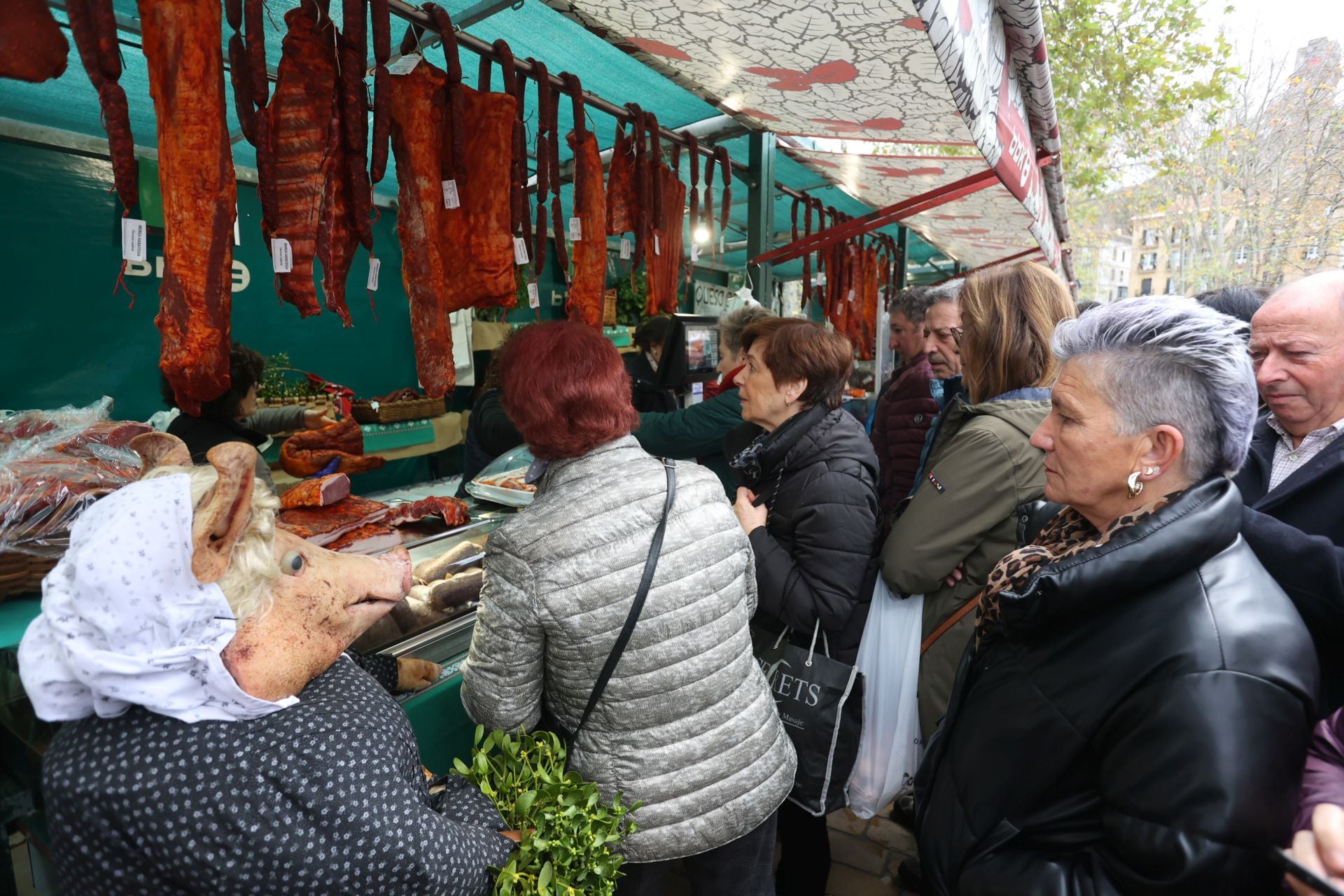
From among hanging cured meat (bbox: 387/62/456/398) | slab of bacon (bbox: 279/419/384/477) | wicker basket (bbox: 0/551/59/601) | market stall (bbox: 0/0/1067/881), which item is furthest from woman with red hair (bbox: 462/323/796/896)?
slab of bacon (bbox: 279/419/384/477)

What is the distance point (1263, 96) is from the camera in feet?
33.0

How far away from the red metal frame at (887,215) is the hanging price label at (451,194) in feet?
7.03

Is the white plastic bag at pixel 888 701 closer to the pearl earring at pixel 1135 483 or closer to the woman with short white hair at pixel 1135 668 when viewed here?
the woman with short white hair at pixel 1135 668

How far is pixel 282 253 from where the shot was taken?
1.95 m

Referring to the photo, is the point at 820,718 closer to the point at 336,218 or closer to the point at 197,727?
the point at 197,727

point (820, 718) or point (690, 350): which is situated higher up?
point (690, 350)

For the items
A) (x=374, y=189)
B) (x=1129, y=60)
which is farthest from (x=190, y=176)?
(x=1129, y=60)

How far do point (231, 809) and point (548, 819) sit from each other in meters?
0.71

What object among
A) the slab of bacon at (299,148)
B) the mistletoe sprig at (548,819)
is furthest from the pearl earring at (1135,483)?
the slab of bacon at (299,148)

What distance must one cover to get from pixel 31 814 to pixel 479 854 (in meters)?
1.36

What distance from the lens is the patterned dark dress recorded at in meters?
0.96

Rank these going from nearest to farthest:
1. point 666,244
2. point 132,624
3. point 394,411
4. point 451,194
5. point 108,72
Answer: point 132,624 < point 108,72 < point 451,194 < point 666,244 < point 394,411

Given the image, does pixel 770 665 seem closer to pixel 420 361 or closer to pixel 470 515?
pixel 470 515

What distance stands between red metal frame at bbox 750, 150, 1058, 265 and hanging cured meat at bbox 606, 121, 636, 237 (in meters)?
1.07
